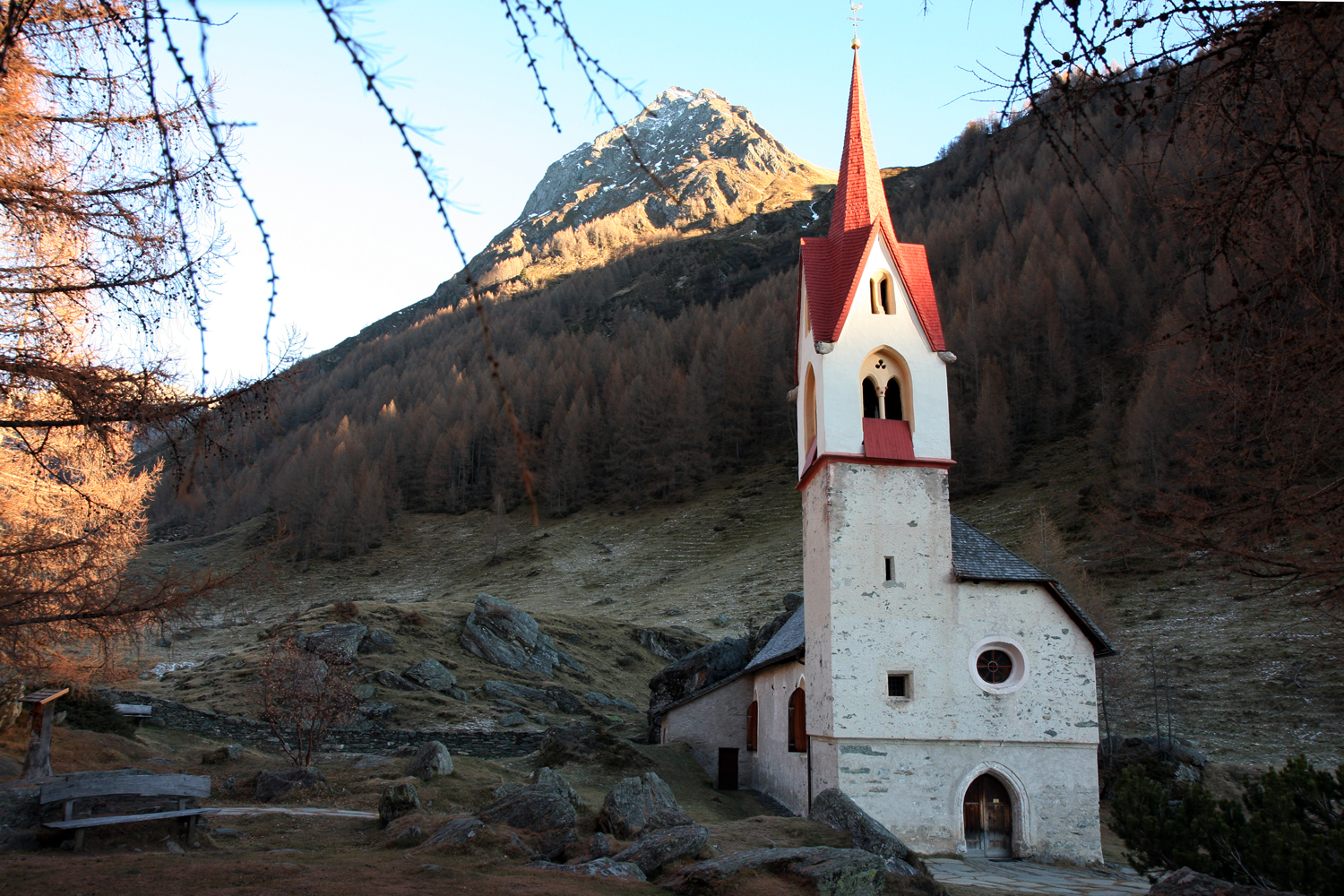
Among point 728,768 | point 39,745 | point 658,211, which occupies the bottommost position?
point 728,768

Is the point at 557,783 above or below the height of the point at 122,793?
below

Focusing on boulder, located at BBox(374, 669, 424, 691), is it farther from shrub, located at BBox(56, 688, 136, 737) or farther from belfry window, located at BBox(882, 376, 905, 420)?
belfry window, located at BBox(882, 376, 905, 420)

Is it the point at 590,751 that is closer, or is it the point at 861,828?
the point at 861,828

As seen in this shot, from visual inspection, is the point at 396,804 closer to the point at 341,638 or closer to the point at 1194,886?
the point at 1194,886

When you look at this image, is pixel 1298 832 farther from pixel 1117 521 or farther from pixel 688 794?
pixel 688 794

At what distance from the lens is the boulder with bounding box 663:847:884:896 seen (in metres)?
9.16

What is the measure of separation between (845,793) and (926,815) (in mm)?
1591

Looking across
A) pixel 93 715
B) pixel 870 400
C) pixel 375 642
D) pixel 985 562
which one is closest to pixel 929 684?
pixel 985 562

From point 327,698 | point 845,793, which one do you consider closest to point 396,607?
point 327,698

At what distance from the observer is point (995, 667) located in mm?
16484

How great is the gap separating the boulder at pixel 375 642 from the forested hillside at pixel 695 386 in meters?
16.9

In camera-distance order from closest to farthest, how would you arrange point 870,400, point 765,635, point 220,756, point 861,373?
point 861,373 → point 870,400 → point 220,756 → point 765,635

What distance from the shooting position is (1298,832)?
7977mm

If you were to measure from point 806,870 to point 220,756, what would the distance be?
15.2m
